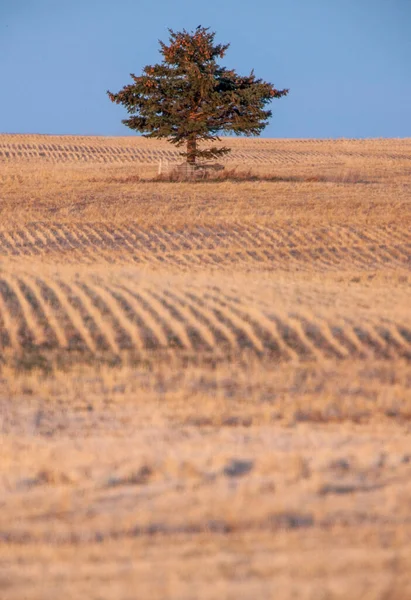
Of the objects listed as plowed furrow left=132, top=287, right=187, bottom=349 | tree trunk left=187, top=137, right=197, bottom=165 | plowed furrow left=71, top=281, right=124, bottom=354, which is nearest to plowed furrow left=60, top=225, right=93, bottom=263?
plowed furrow left=71, top=281, right=124, bottom=354

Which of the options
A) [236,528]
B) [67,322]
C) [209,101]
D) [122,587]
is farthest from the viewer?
[209,101]

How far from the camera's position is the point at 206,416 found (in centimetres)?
649

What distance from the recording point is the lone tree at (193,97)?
29641mm

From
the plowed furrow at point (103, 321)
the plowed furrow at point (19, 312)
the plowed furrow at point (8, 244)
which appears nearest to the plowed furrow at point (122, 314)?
the plowed furrow at point (103, 321)

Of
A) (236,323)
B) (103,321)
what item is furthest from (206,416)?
(103,321)

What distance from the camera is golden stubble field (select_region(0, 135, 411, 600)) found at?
372 cm

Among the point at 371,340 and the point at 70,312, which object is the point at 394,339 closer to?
the point at 371,340

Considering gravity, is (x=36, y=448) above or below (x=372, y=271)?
below

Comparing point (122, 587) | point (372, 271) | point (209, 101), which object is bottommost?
point (122, 587)

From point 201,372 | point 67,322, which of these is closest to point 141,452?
point 201,372

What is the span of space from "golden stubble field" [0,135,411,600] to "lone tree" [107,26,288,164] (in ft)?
42.4

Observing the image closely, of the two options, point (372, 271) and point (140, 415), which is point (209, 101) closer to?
point (372, 271)

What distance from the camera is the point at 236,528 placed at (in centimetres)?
412

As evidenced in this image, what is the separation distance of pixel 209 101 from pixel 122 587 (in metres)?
27.7
